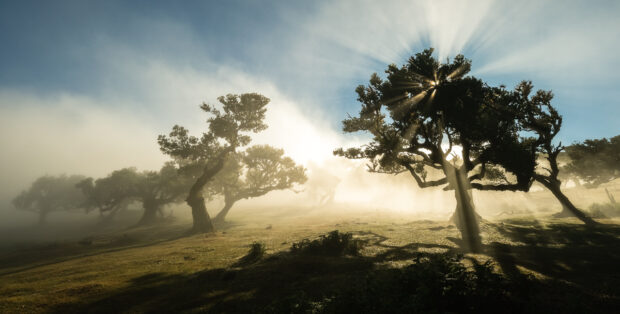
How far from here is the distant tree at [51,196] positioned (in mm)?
81062

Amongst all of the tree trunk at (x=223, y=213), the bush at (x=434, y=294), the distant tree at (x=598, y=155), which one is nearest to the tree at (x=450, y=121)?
the bush at (x=434, y=294)

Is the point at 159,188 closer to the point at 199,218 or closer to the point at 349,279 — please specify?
the point at 199,218

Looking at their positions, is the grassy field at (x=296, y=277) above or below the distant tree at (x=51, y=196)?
below

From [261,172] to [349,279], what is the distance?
147ft

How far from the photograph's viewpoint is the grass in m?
7.22

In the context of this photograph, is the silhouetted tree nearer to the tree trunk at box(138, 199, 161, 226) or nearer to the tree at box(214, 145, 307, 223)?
the tree trunk at box(138, 199, 161, 226)

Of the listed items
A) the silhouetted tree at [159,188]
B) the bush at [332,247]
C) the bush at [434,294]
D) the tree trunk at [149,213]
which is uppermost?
the silhouetted tree at [159,188]

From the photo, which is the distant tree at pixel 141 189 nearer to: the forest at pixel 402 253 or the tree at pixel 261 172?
the tree at pixel 261 172

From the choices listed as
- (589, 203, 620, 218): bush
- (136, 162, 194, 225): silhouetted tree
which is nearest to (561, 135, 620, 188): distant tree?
(589, 203, 620, 218): bush

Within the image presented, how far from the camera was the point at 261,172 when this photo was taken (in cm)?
5347

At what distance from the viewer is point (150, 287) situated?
11.2 metres

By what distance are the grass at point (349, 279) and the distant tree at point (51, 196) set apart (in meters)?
90.0

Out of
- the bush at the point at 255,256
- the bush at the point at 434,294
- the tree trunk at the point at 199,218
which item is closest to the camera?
the bush at the point at 434,294

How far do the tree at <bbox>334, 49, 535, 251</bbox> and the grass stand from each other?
14.8 feet
